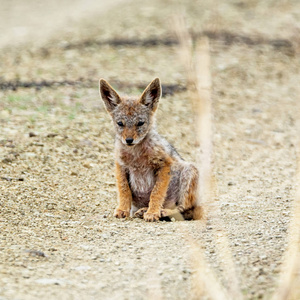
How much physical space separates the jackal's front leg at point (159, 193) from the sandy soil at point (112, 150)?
220 mm

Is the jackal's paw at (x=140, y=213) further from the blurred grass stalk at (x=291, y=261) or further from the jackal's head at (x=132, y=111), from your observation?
the blurred grass stalk at (x=291, y=261)

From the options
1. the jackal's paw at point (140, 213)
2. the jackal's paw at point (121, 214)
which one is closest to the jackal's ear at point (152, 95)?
the jackal's paw at point (140, 213)

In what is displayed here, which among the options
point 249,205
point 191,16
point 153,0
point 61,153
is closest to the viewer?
point 249,205

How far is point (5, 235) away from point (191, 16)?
10766 millimetres

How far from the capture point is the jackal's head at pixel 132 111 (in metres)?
5.95

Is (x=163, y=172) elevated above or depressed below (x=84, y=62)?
below

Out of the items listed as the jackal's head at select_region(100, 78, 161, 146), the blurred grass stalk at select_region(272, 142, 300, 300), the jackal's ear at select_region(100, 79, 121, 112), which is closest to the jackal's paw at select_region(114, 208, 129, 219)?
the jackal's head at select_region(100, 78, 161, 146)

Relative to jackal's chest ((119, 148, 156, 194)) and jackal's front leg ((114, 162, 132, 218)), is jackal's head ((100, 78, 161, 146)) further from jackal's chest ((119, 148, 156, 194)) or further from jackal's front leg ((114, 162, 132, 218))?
jackal's front leg ((114, 162, 132, 218))

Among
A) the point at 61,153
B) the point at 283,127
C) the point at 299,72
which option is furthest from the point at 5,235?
the point at 299,72

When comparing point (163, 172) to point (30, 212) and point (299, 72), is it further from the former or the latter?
point (299, 72)

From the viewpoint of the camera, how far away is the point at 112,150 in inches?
314

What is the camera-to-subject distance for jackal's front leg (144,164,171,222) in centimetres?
571

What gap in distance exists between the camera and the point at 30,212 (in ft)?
18.4

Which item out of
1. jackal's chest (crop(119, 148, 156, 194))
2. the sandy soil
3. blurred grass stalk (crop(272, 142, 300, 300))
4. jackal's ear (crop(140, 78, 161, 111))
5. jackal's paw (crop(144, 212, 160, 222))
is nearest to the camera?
blurred grass stalk (crop(272, 142, 300, 300))
